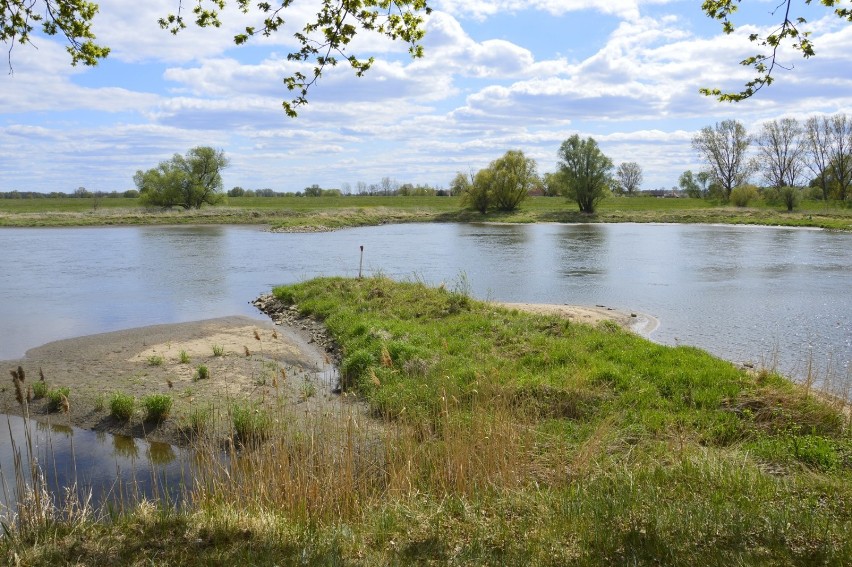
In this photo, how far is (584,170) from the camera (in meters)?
75.2

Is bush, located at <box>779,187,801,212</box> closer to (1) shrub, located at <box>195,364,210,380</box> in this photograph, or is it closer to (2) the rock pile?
(2) the rock pile

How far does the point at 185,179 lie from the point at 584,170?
162ft

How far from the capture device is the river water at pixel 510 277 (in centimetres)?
1734

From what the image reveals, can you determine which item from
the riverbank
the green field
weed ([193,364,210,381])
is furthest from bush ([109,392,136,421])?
the green field

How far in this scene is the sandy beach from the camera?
415 inches

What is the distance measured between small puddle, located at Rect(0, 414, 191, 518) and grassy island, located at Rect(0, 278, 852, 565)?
1.70 meters

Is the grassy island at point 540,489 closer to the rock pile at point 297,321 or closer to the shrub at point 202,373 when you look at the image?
the shrub at point 202,373

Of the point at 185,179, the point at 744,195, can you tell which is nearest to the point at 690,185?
the point at 744,195

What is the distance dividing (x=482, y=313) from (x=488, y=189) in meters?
65.5

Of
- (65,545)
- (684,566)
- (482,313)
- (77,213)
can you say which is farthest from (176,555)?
(77,213)

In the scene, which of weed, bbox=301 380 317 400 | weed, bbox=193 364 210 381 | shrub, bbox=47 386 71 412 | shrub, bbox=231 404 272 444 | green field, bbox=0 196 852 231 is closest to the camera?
shrub, bbox=231 404 272 444

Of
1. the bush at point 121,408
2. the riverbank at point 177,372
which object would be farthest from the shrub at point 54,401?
the bush at point 121,408

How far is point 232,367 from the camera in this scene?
523 inches

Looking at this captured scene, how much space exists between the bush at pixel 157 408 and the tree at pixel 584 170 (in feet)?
229
